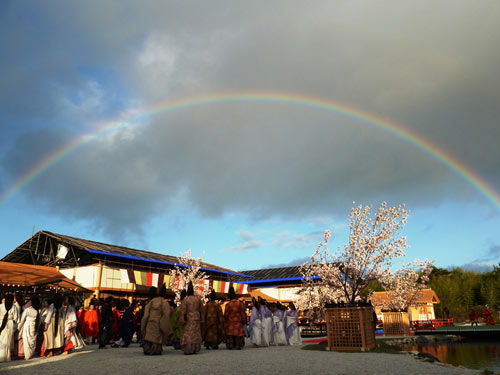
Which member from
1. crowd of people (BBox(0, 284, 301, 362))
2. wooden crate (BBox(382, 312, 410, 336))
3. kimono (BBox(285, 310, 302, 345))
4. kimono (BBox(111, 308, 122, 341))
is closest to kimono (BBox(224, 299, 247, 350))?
crowd of people (BBox(0, 284, 301, 362))

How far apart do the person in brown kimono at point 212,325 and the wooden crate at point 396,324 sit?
13015 millimetres

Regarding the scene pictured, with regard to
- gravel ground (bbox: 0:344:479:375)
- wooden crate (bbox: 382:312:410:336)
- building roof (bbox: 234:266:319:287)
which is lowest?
wooden crate (bbox: 382:312:410:336)

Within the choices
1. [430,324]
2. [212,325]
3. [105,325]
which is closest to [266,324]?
[212,325]

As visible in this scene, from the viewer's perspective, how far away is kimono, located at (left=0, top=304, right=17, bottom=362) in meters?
10.2

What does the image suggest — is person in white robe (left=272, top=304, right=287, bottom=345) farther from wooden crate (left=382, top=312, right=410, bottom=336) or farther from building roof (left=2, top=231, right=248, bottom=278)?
building roof (left=2, top=231, right=248, bottom=278)

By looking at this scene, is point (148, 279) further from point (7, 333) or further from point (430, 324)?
point (7, 333)

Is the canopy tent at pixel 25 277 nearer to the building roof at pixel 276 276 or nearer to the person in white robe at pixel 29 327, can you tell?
the person in white robe at pixel 29 327

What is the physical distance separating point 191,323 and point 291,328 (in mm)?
5694

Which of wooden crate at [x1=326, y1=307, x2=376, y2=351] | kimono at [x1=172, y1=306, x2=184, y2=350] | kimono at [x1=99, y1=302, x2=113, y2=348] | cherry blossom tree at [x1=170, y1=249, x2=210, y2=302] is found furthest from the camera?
cherry blossom tree at [x1=170, y1=249, x2=210, y2=302]

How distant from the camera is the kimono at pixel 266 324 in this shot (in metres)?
14.1

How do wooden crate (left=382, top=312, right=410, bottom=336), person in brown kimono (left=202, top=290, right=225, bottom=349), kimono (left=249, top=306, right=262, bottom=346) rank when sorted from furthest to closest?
wooden crate (left=382, top=312, right=410, bottom=336), kimono (left=249, top=306, right=262, bottom=346), person in brown kimono (left=202, top=290, right=225, bottom=349)

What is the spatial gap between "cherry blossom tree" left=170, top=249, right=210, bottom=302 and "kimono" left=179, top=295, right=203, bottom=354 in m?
23.2

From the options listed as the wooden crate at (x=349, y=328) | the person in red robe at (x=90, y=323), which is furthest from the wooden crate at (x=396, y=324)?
the person in red robe at (x=90, y=323)

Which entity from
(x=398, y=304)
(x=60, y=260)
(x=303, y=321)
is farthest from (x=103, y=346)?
(x=60, y=260)
